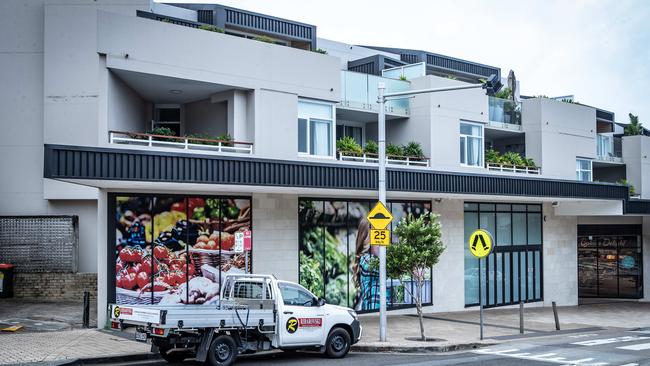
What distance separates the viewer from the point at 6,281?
24500 mm

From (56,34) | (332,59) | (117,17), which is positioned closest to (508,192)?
(332,59)

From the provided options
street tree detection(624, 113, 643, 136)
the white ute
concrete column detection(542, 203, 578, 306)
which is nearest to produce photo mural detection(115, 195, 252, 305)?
the white ute

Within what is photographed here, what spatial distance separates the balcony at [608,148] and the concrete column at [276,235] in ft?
71.2

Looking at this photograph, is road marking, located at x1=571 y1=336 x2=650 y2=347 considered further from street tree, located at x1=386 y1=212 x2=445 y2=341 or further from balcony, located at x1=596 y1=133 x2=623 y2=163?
balcony, located at x1=596 y1=133 x2=623 y2=163

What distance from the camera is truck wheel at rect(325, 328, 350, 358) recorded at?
16094 millimetres

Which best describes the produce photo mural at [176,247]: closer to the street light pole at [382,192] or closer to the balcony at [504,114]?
the street light pole at [382,192]

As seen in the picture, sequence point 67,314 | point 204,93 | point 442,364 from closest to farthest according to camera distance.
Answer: point 442,364
point 67,314
point 204,93

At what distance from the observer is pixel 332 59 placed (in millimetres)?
24172

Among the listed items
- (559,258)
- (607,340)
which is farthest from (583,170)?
(607,340)

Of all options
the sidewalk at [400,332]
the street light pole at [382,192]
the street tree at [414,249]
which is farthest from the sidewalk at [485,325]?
the street tree at [414,249]

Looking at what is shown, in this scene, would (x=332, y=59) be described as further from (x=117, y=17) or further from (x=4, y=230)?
(x=4, y=230)

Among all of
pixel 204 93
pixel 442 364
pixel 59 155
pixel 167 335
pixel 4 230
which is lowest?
pixel 442 364

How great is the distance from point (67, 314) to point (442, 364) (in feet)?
39.2

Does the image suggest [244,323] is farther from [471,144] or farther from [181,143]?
[471,144]
